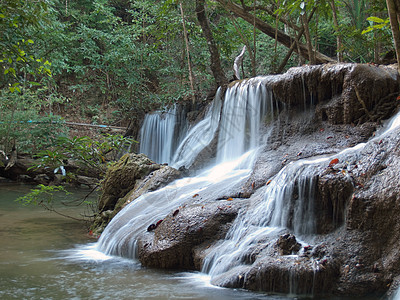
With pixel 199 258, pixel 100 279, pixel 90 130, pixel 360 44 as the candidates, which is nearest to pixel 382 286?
pixel 199 258

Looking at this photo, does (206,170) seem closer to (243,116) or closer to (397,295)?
(243,116)

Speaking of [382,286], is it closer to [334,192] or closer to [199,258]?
[334,192]

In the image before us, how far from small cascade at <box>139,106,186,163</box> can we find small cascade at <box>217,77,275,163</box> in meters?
2.71

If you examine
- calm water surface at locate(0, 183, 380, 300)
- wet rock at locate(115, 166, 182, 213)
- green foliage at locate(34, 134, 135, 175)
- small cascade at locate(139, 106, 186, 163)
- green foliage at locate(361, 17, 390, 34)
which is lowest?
calm water surface at locate(0, 183, 380, 300)

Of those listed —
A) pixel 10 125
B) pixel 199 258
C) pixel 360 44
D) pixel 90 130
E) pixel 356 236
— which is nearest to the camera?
pixel 356 236

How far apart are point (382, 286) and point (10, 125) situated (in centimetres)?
1219

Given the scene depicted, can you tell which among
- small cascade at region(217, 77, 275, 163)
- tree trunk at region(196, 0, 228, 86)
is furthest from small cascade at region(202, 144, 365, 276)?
tree trunk at region(196, 0, 228, 86)

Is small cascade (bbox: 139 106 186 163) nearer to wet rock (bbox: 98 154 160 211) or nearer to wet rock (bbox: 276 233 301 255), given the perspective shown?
wet rock (bbox: 98 154 160 211)

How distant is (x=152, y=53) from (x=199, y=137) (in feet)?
24.9

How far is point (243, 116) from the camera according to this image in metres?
8.08

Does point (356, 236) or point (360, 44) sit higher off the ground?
point (360, 44)

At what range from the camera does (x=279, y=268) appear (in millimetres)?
3697

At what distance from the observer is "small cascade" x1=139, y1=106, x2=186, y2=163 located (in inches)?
441

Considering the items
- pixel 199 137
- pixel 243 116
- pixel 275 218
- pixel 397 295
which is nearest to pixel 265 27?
pixel 199 137
